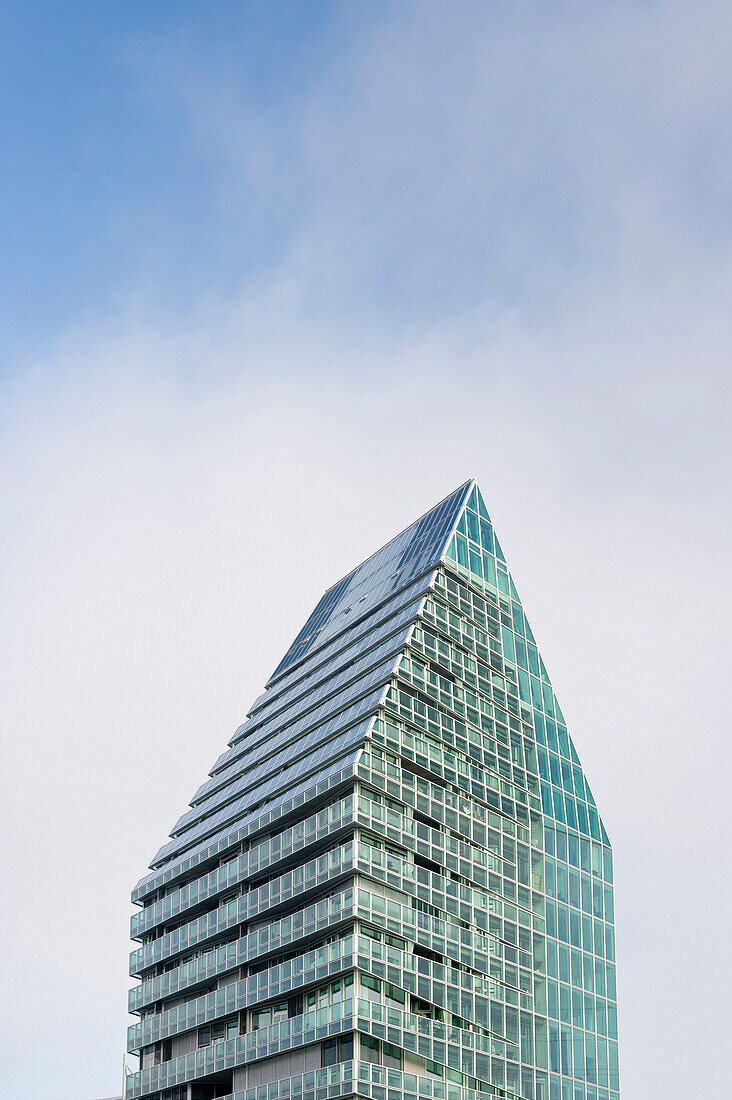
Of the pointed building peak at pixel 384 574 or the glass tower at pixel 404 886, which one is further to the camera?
the pointed building peak at pixel 384 574

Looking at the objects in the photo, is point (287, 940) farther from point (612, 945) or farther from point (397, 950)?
point (612, 945)

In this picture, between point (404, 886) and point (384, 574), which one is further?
point (384, 574)

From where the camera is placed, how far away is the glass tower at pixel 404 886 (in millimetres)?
87250

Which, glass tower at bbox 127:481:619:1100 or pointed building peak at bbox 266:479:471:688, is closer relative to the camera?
glass tower at bbox 127:481:619:1100

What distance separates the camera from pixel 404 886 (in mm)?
89750

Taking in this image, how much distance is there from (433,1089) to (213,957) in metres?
24.0

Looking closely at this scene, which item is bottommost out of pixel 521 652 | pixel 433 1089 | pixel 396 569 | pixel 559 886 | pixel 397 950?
pixel 433 1089

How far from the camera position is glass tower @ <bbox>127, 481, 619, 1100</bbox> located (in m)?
87.2

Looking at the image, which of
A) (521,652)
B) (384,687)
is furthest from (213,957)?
(521,652)

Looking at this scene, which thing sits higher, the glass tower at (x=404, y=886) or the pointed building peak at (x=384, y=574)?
the pointed building peak at (x=384, y=574)

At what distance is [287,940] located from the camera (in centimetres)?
Result: 9294

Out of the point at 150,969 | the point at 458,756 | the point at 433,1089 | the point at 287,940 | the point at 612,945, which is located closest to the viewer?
the point at 433,1089

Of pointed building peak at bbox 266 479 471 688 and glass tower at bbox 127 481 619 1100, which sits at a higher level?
pointed building peak at bbox 266 479 471 688

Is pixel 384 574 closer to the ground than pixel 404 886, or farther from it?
farther from it
